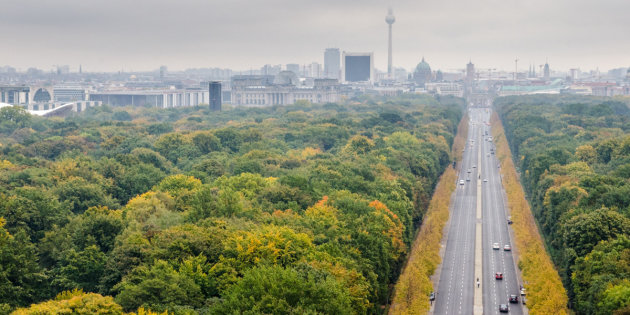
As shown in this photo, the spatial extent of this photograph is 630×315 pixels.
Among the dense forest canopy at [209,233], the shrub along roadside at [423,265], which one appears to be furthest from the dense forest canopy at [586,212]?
the dense forest canopy at [209,233]

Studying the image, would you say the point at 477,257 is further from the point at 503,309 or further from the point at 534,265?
the point at 503,309

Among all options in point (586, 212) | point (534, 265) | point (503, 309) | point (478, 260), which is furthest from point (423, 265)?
point (586, 212)

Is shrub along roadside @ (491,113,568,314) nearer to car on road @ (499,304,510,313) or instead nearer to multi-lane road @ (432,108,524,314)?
multi-lane road @ (432,108,524,314)

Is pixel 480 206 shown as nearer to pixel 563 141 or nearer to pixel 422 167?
pixel 422 167

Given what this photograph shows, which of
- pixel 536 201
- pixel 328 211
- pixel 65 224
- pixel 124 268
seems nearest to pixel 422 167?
pixel 536 201

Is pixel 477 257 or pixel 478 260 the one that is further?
pixel 477 257

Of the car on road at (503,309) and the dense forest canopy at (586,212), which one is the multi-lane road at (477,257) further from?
the dense forest canopy at (586,212)
